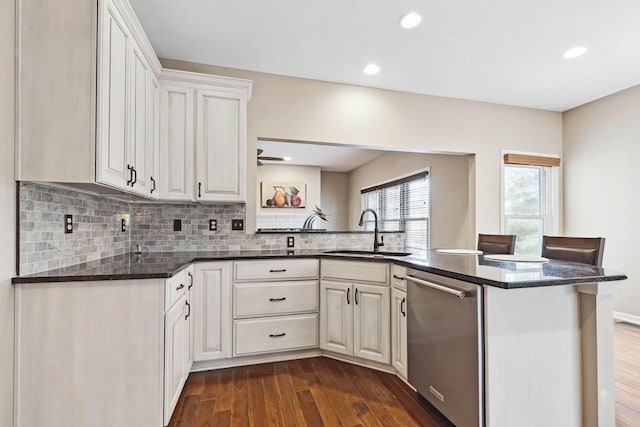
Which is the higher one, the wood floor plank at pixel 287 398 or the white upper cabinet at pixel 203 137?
the white upper cabinet at pixel 203 137

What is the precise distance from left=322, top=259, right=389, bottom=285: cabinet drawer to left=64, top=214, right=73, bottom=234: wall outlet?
170 cm

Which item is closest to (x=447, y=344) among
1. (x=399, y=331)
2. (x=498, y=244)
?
(x=399, y=331)

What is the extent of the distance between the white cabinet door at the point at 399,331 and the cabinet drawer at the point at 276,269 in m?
0.68

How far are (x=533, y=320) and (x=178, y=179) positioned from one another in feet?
8.21

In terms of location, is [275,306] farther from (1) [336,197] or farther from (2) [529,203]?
(1) [336,197]

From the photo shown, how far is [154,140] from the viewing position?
2391 millimetres

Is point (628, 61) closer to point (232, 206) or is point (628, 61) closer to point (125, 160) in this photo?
point (232, 206)

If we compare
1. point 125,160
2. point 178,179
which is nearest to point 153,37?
point 178,179

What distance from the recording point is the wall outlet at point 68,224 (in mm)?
1868

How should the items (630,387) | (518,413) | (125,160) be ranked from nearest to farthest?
(518,413) < (125,160) < (630,387)

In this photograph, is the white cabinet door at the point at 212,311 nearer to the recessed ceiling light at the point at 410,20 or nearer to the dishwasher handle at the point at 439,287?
the dishwasher handle at the point at 439,287

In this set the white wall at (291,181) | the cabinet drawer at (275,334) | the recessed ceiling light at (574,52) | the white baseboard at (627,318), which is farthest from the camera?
the white wall at (291,181)

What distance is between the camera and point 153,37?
253 centimetres

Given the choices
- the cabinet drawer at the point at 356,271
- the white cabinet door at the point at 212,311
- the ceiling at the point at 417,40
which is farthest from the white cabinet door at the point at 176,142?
the cabinet drawer at the point at 356,271
